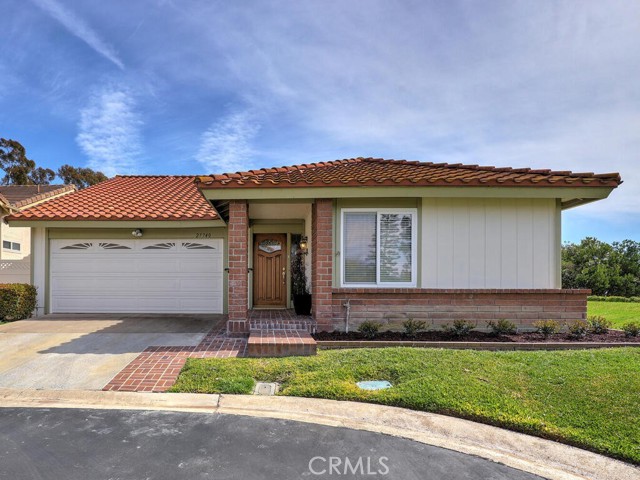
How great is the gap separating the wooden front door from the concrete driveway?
164 cm

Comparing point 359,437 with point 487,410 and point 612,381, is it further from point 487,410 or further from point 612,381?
point 612,381

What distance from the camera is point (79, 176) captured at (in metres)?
41.2

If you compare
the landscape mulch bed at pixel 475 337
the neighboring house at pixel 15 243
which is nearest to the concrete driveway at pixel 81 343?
the neighboring house at pixel 15 243

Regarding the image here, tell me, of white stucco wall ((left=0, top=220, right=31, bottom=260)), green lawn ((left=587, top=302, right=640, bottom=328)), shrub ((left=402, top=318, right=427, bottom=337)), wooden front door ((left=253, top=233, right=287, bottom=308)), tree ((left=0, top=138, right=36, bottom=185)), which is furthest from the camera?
tree ((left=0, top=138, right=36, bottom=185))

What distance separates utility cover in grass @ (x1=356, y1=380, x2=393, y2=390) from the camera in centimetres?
514

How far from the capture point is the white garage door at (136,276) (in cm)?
1161

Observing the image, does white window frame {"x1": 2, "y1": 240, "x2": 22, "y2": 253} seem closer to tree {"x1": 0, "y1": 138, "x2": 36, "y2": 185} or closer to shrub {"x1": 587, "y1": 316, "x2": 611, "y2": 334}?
shrub {"x1": 587, "y1": 316, "x2": 611, "y2": 334}

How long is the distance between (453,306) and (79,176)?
44.6m

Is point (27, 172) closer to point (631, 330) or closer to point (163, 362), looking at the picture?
point (163, 362)

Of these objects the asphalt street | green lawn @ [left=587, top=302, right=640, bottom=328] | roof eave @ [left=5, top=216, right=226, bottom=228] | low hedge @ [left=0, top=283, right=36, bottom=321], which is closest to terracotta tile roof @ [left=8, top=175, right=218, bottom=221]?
roof eave @ [left=5, top=216, right=226, bottom=228]

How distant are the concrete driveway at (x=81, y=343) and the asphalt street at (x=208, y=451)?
131 cm

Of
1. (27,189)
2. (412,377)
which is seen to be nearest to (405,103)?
(412,377)

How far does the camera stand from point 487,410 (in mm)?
4375

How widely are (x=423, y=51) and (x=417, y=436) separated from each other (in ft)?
28.9
